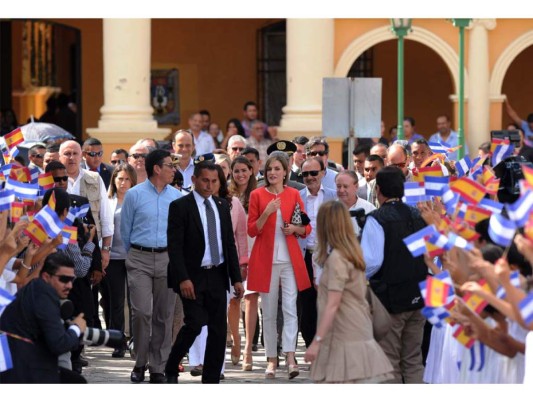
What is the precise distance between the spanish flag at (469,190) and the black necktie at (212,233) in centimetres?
287

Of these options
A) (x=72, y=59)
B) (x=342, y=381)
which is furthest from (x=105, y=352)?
(x=72, y=59)

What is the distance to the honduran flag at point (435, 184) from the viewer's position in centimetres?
1050

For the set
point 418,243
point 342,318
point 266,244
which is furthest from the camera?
point 266,244

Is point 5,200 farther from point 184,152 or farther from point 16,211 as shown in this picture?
point 184,152

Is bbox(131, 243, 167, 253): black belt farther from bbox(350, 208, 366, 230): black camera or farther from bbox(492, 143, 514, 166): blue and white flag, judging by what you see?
bbox(492, 143, 514, 166): blue and white flag

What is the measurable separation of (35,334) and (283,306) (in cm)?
394

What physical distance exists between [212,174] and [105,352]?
3.15 metres

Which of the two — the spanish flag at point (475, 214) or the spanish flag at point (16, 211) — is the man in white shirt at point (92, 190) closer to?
the spanish flag at point (16, 211)

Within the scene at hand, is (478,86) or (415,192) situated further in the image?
(478,86)

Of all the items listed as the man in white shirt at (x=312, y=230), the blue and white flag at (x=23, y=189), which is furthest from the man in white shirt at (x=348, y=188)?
the blue and white flag at (x=23, y=189)

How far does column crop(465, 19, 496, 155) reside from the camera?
25.4 meters

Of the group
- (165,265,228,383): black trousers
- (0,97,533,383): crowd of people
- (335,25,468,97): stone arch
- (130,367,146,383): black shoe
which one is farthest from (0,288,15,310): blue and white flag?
(335,25,468,97): stone arch

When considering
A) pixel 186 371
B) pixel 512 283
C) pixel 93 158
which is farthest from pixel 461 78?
pixel 512 283

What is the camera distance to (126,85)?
24.2m
